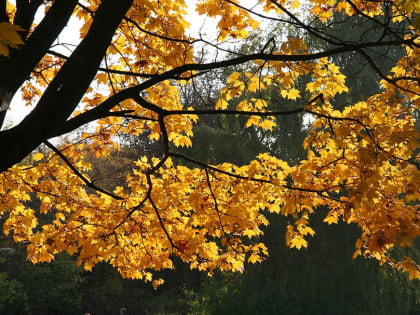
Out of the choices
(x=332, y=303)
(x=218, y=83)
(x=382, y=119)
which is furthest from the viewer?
(x=218, y=83)

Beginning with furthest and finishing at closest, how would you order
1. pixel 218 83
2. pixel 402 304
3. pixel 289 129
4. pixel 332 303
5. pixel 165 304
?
1. pixel 218 83
2. pixel 165 304
3. pixel 289 129
4. pixel 332 303
5. pixel 402 304

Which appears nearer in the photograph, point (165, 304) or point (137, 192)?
point (137, 192)

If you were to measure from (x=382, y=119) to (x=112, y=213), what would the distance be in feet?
8.68

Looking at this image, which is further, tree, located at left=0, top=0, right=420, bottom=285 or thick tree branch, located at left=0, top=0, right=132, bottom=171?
tree, located at left=0, top=0, right=420, bottom=285

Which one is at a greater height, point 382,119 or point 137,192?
point 382,119

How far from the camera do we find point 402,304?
975cm

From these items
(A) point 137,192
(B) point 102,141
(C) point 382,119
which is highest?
(C) point 382,119

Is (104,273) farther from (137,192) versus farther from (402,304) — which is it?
(137,192)

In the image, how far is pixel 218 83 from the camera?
16.7 m

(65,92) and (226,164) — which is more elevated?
(226,164)

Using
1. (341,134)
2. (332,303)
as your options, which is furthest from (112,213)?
(332,303)

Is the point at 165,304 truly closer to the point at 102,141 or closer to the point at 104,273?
the point at 104,273

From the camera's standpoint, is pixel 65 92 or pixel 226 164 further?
pixel 226 164

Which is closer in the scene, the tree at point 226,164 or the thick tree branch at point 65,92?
the thick tree branch at point 65,92
